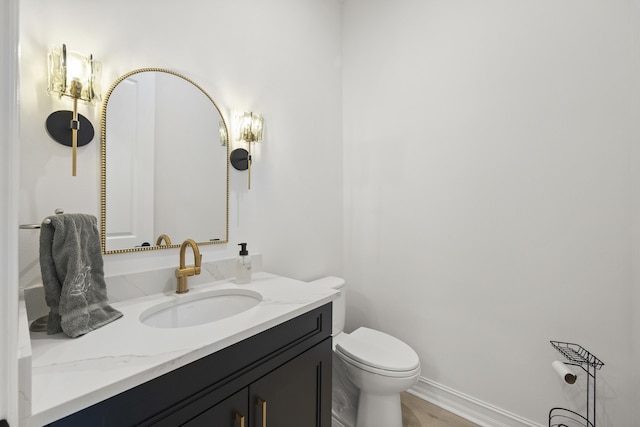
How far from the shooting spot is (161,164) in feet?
4.08

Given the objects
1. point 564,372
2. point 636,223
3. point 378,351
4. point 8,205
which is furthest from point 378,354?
point 8,205

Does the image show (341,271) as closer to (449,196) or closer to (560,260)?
(449,196)

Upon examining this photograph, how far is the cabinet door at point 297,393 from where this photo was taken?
904mm

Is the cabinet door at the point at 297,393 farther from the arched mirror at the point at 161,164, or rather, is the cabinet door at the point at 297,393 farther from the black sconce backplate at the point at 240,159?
the black sconce backplate at the point at 240,159

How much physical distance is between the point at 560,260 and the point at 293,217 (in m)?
1.44

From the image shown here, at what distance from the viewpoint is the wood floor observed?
5.26 ft

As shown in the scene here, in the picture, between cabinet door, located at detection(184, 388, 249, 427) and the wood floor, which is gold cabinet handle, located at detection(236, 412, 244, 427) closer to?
cabinet door, located at detection(184, 388, 249, 427)

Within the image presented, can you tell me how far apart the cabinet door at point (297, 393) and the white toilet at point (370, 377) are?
0.27 metres

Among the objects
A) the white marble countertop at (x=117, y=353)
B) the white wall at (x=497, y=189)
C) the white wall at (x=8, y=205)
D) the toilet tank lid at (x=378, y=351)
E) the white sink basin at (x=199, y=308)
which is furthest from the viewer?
the toilet tank lid at (x=378, y=351)

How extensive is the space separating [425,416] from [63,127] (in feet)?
7.29

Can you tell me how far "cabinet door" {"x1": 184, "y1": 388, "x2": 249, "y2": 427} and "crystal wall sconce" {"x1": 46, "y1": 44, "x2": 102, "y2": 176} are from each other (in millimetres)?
911

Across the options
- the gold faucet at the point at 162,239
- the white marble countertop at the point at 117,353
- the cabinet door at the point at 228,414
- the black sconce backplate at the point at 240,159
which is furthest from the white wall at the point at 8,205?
the black sconce backplate at the point at 240,159

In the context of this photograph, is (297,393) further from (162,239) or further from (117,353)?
(162,239)

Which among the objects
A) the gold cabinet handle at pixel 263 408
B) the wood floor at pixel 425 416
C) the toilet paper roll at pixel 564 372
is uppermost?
the gold cabinet handle at pixel 263 408
